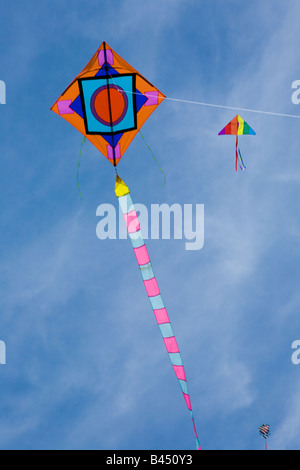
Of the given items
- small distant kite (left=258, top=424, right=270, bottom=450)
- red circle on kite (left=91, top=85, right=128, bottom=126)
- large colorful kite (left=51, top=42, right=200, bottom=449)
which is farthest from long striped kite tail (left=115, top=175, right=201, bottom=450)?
small distant kite (left=258, top=424, right=270, bottom=450)

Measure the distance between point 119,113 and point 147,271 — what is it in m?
4.83

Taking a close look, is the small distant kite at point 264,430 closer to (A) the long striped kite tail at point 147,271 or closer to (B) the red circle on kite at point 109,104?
(A) the long striped kite tail at point 147,271

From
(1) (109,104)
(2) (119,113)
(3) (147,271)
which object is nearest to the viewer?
(3) (147,271)

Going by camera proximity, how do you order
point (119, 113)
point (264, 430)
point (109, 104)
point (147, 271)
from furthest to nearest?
1. point (264, 430)
2. point (119, 113)
3. point (109, 104)
4. point (147, 271)

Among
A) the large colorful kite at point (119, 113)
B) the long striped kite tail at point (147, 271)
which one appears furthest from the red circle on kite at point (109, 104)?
the long striped kite tail at point (147, 271)

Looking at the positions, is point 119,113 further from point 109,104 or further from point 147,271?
point 147,271

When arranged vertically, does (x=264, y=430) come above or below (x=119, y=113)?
below

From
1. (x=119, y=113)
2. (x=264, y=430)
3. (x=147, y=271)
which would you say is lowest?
(x=264, y=430)

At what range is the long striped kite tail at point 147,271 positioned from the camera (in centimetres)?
1465

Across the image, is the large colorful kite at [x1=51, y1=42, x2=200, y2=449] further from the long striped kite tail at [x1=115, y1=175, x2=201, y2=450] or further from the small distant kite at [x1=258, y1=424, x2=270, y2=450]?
the small distant kite at [x1=258, y1=424, x2=270, y2=450]

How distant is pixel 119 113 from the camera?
50.9ft

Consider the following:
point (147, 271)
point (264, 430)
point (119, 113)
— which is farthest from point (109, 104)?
point (264, 430)
